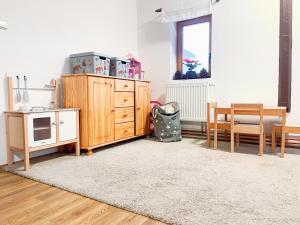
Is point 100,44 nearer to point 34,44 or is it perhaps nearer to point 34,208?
point 34,44

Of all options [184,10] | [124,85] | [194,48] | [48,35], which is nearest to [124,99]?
[124,85]

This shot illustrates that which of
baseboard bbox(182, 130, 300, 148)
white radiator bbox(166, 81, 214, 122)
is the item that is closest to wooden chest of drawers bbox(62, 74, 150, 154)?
white radiator bbox(166, 81, 214, 122)

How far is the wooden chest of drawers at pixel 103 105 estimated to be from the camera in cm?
265

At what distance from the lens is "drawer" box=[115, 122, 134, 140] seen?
3.08 metres

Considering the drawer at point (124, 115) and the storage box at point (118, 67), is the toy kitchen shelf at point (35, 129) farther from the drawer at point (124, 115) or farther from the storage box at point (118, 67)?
the storage box at point (118, 67)

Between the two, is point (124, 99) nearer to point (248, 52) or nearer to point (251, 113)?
point (251, 113)

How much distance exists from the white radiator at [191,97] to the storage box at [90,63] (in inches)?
49.6

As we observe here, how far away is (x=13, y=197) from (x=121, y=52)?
9.37 feet

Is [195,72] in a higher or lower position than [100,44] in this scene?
lower

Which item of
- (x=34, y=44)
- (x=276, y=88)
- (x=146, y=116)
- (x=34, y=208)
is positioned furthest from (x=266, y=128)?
(x=34, y=44)

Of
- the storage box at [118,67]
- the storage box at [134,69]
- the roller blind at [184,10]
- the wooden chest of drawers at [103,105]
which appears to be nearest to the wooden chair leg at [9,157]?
the wooden chest of drawers at [103,105]

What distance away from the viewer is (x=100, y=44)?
346 centimetres

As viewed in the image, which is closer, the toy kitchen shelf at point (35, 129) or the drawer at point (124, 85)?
the toy kitchen shelf at point (35, 129)

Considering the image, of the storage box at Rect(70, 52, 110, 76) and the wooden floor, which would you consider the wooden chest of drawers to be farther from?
the wooden floor
